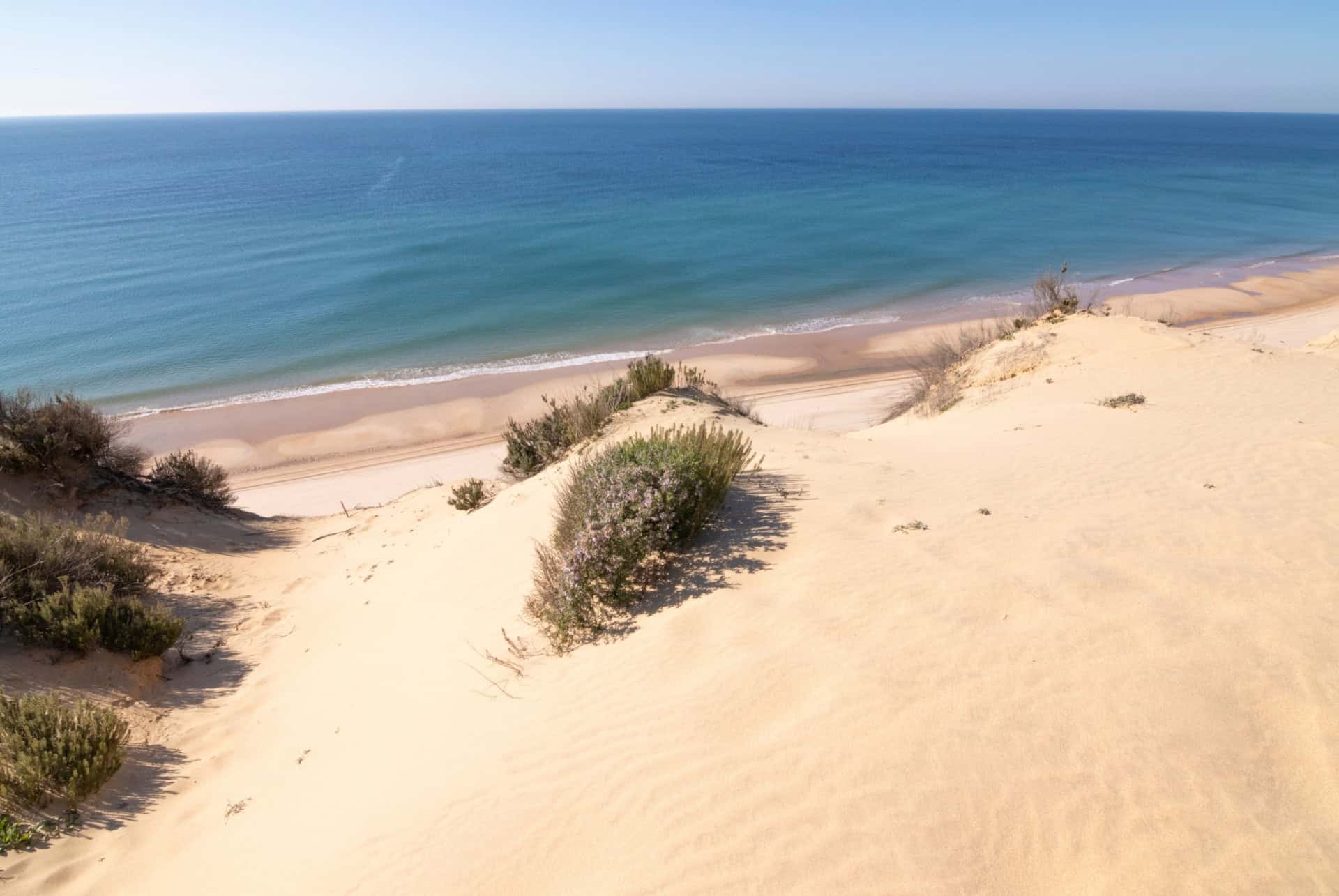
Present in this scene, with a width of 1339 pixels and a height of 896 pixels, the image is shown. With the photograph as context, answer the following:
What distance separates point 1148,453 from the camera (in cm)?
726

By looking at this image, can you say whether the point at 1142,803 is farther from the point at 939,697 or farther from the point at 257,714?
the point at 257,714

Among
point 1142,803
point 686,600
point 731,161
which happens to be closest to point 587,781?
point 686,600

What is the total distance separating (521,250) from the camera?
32281 millimetres

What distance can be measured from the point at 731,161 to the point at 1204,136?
324 feet

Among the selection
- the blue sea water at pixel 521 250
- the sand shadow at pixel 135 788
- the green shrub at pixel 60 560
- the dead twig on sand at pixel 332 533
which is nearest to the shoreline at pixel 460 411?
the blue sea water at pixel 521 250

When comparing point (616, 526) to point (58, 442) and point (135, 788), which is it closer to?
point (135, 788)

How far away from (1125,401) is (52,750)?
40.1 ft

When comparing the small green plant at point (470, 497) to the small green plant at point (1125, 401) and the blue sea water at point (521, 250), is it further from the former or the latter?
the blue sea water at point (521, 250)

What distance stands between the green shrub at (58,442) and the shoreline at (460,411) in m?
3.16

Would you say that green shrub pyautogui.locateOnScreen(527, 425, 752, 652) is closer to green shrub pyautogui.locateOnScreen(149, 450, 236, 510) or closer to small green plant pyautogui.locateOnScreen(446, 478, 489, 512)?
small green plant pyautogui.locateOnScreen(446, 478, 489, 512)

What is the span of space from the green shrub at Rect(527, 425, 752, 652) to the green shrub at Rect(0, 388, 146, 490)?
7.21 meters

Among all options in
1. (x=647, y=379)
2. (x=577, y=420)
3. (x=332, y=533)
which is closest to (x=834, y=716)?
(x=577, y=420)

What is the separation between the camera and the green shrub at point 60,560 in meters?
5.82

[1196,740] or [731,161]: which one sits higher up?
[731,161]
